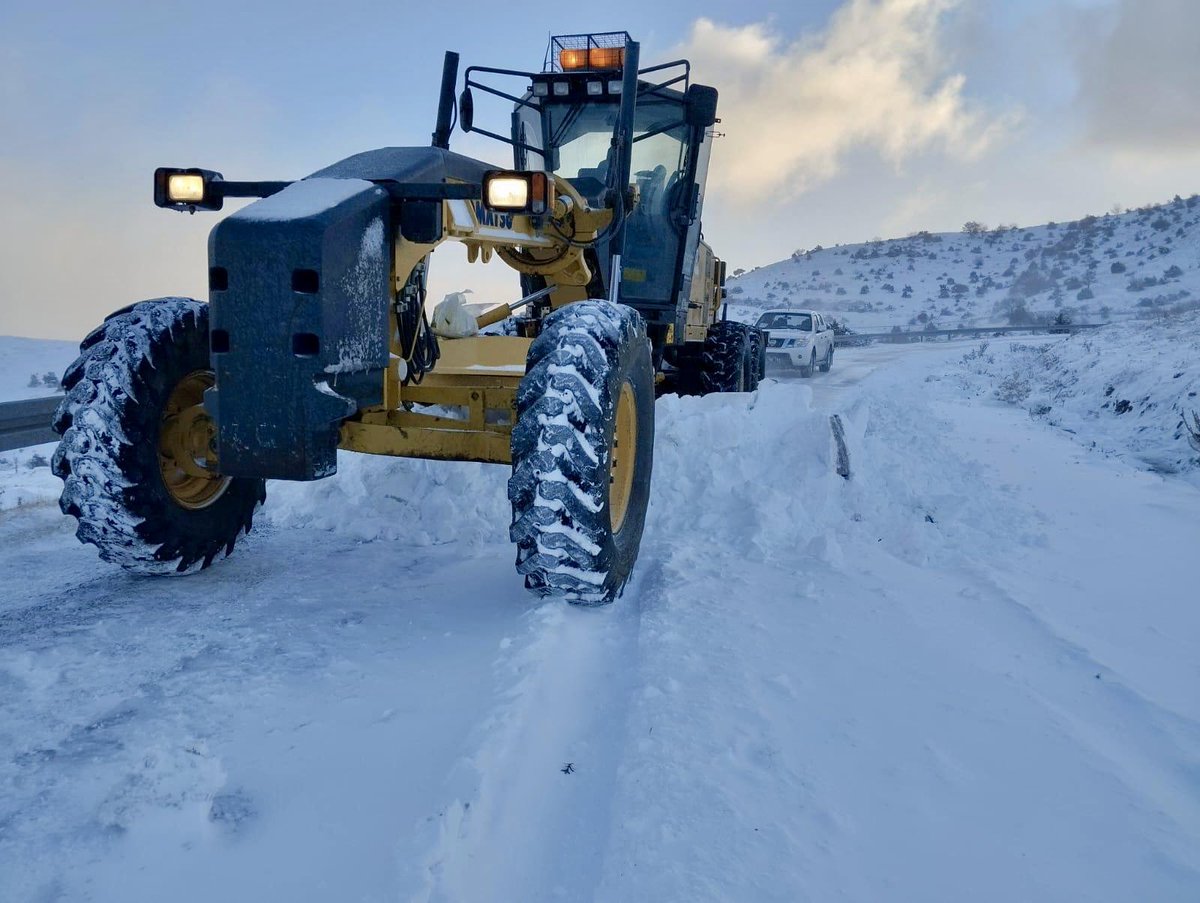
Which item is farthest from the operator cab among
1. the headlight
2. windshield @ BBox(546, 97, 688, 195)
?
the headlight

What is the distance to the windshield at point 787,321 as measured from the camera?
1823 centimetres

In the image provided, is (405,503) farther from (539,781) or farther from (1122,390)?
(1122,390)

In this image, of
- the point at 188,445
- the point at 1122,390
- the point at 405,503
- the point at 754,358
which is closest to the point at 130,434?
the point at 188,445

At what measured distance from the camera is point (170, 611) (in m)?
3.54

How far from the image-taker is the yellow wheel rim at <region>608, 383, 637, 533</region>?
393 centimetres

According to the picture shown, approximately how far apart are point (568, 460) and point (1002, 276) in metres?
60.6

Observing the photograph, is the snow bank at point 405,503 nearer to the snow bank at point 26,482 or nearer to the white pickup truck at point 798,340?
the snow bank at point 26,482

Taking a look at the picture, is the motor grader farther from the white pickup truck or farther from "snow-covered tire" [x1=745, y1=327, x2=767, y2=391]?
the white pickup truck

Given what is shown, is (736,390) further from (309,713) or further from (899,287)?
(899,287)

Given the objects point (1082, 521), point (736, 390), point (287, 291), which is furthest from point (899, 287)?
point (287, 291)

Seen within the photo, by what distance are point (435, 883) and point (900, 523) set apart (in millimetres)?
3768

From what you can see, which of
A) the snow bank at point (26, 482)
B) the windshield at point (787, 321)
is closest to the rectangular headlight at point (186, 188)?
the snow bank at point (26, 482)

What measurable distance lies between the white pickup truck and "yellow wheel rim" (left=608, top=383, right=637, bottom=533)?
1242 centimetres

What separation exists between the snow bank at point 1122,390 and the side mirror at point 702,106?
4.88 meters
